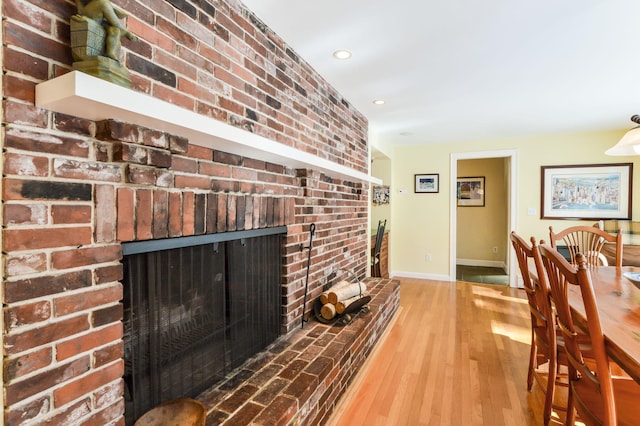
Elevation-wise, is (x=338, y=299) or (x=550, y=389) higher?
(x=338, y=299)

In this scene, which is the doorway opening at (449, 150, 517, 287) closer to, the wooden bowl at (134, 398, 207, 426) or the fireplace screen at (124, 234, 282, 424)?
the fireplace screen at (124, 234, 282, 424)

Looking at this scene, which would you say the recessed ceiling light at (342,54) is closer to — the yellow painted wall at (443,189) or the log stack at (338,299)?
the log stack at (338,299)

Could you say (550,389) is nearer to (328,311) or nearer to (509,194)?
(328,311)

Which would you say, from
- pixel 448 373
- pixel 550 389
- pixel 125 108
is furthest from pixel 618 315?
pixel 125 108

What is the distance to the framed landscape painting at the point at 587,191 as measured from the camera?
4113 millimetres

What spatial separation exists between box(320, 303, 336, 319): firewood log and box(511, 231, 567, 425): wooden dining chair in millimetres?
1267

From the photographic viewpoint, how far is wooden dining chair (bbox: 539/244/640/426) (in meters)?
1.13

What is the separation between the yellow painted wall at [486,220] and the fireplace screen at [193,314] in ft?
17.6

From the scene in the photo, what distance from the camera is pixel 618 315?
56.2 inches

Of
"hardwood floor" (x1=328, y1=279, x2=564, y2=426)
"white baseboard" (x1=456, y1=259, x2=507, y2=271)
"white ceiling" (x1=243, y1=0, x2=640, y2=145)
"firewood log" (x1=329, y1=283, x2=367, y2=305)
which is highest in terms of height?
"white ceiling" (x1=243, y1=0, x2=640, y2=145)

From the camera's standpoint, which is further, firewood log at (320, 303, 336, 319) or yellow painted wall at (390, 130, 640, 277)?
yellow painted wall at (390, 130, 640, 277)

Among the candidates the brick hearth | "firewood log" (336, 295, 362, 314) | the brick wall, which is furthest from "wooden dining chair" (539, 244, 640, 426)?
the brick wall

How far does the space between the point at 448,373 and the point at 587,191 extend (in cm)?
357

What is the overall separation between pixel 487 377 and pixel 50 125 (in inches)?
108
